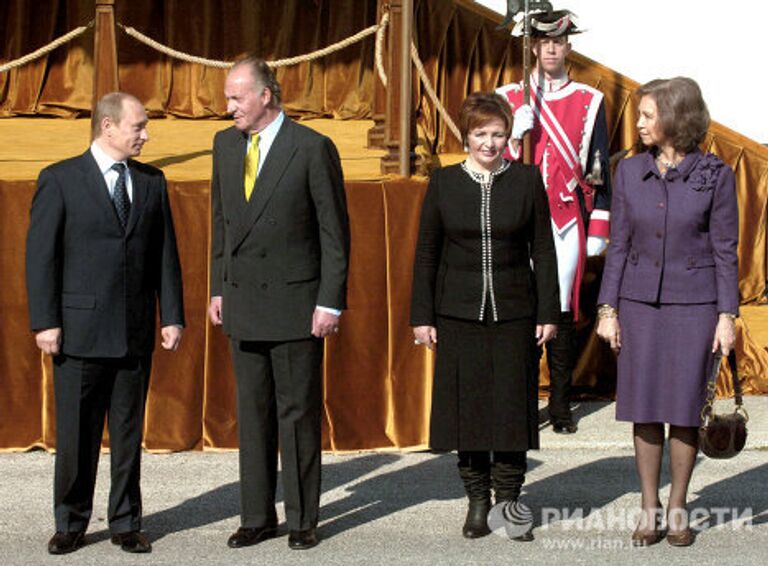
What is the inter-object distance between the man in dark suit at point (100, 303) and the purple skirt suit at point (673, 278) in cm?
156

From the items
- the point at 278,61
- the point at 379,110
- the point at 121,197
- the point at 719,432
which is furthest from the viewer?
the point at 379,110

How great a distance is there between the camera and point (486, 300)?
625 cm

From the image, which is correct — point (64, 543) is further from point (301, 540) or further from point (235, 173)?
point (235, 173)

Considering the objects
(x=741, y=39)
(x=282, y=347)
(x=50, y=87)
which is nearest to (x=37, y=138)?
(x=50, y=87)

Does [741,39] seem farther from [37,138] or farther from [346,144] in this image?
[37,138]

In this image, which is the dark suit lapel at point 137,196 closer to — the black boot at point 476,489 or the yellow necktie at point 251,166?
the yellow necktie at point 251,166

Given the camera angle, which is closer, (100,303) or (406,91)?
(100,303)

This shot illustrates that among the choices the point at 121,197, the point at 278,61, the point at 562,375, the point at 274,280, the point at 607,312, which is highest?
the point at 278,61

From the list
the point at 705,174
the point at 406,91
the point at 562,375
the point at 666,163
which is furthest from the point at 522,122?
the point at 705,174

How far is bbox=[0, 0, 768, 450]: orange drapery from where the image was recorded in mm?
7828

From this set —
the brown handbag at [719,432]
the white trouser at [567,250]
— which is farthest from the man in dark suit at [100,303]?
the white trouser at [567,250]

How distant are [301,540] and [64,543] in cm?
80

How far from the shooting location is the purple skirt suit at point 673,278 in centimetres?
603

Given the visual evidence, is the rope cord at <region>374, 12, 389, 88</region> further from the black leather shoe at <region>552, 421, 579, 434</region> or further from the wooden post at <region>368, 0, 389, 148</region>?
the black leather shoe at <region>552, 421, 579, 434</region>
